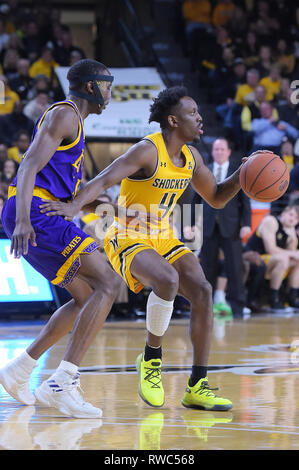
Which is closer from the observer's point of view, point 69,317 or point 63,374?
point 63,374

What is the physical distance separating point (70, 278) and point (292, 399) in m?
1.40

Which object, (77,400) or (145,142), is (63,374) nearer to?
(77,400)

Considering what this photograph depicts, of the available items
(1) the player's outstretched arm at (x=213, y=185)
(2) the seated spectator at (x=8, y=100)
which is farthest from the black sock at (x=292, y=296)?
(1) the player's outstretched arm at (x=213, y=185)

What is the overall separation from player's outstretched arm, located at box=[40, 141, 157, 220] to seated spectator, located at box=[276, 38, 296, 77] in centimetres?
1081

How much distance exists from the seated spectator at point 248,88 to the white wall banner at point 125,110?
1314 millimetres

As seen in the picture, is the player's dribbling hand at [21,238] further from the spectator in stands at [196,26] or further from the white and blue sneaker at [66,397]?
the spectator in stands at [196,26]

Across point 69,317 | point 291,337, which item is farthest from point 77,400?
point 291,337

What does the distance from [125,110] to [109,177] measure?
8.49 meters

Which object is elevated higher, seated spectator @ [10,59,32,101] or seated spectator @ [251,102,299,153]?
seated spectator @ [10,59,32,101]

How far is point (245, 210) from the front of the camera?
9.98m

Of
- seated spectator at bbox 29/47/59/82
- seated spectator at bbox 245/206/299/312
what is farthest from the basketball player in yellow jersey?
seated spectator at bbox 29/47/59/82

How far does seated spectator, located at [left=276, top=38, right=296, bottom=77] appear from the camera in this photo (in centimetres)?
1504

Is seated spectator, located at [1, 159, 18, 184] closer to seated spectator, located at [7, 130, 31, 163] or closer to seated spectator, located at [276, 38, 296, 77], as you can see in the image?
seated spectator, located at [7, 130, 31, 163]

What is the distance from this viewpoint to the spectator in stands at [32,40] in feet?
45.8
